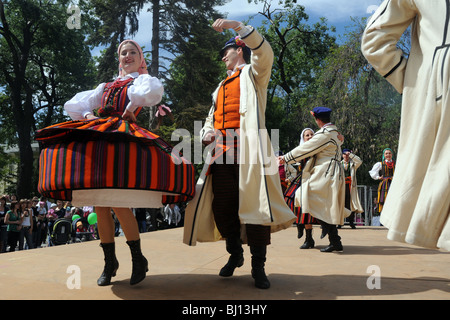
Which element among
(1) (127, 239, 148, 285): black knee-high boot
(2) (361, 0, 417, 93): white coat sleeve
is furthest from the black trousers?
(2) (361, 0, 417, 93): white coat sleeve

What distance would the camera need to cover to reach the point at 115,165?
2.53 m

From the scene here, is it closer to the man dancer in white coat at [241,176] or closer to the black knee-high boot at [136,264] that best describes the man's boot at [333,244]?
the man dancer in white coat at [241,176]

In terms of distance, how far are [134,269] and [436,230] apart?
6.25 feet

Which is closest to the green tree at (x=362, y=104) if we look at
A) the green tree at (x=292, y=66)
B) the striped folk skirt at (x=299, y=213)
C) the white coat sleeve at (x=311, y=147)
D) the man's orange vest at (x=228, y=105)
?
the green tree at (x=292, y=66)

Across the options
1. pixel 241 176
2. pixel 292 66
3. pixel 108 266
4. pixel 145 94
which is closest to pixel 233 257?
pixel 241 176

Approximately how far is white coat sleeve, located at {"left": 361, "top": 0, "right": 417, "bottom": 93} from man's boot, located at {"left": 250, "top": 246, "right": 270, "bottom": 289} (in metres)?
1.41

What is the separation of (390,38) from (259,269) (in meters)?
1.71

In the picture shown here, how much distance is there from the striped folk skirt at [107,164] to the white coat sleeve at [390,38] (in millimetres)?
1386

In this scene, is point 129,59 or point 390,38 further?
point 129,59

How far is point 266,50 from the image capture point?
311cm

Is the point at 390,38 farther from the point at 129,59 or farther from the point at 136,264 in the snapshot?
the point at 136,264

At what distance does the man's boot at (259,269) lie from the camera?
2.96m
